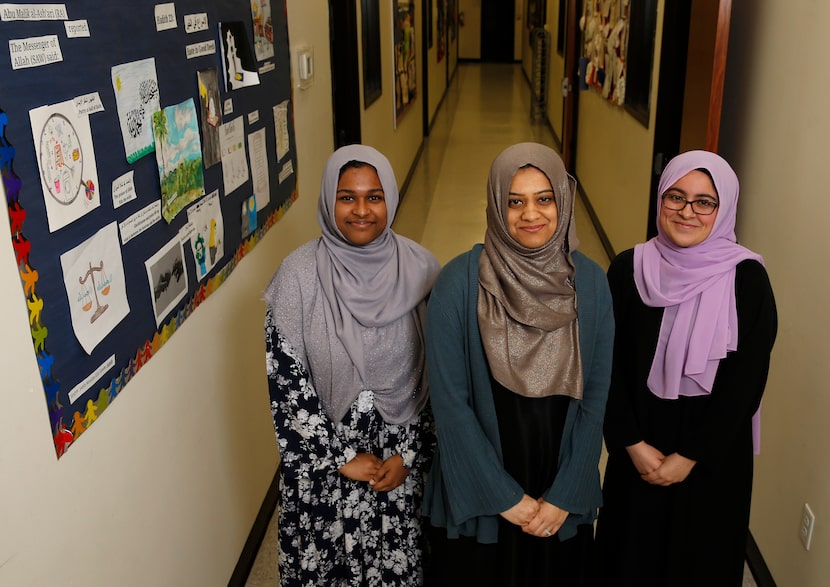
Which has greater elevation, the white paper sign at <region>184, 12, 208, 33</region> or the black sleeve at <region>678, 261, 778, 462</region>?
the white paper sign at <region>184, 12, 208, 33</region>

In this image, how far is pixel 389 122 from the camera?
6766 mm

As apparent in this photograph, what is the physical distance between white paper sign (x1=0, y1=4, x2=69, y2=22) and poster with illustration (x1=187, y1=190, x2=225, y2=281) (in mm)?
731

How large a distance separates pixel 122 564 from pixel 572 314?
117 centimetres

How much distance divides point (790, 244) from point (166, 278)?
1836 millimetres

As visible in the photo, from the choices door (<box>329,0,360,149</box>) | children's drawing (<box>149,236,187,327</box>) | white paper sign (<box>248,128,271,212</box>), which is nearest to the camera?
children's drawing (<box>149,236,187,327</box>)

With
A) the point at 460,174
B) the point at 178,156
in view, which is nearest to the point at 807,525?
the point at 178,156

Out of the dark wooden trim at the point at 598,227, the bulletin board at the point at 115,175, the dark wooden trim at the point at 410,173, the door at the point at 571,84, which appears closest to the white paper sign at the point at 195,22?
the bulletin board at the point at 115,175

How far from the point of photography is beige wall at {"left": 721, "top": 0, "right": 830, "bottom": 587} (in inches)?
82.7

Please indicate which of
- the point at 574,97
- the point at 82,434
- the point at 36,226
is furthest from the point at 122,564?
the point at 574,97

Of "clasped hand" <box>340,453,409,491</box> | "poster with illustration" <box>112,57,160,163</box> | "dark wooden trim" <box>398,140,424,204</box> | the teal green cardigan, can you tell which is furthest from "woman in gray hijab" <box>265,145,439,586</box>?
"dark wooden trim" <box>398,140,424,204</box>

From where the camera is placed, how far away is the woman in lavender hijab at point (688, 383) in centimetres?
187

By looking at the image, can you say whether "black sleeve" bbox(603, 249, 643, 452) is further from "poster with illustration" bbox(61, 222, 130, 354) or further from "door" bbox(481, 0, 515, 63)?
"door" bbox(481, 0, 515, 63)

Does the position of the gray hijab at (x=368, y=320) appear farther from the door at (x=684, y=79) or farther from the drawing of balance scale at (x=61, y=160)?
the door at (x=684, y=79)

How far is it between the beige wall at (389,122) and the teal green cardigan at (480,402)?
11.3 ft
